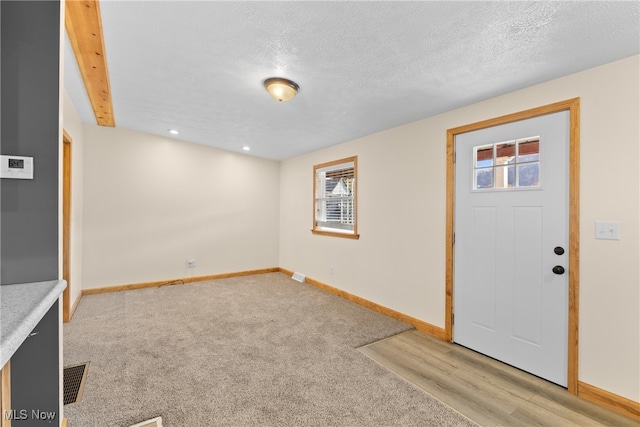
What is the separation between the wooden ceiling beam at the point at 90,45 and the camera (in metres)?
1.86

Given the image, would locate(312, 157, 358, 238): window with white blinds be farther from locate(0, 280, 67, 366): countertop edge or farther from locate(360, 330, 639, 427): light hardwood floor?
locate(0, 280, 67, 366): countertop edge

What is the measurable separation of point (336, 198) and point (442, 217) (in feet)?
6.22

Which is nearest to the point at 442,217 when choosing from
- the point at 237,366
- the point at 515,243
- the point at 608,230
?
the point at 515,243

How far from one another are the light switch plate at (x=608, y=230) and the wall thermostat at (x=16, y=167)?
3.27 meters

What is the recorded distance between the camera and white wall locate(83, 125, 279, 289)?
4223mm

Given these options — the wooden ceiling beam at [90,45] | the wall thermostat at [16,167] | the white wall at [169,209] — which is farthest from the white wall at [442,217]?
the wall thermostat at [16,167]

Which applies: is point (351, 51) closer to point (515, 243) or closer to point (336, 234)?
point (515, 243)

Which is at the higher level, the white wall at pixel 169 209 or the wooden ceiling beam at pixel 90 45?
the wooden ceiling beam at pixel 90 45

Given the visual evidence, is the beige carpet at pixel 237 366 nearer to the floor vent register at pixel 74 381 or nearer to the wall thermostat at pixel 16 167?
the floor vent register at pixel 74 381

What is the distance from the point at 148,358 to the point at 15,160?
6.00 feet

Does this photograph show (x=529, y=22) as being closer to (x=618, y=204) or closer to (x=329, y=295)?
(x=618, y=204)

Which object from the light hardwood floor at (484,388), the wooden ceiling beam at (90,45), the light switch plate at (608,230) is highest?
the wooden ceiling beam at (90,45)

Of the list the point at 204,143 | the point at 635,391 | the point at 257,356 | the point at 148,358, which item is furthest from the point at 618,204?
the point at 204,143

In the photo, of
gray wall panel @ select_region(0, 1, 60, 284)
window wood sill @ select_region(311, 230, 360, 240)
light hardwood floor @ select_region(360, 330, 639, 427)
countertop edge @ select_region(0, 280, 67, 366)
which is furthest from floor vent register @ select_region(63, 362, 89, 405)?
window wood sill @ select_region(311, 230, 360, 240)
